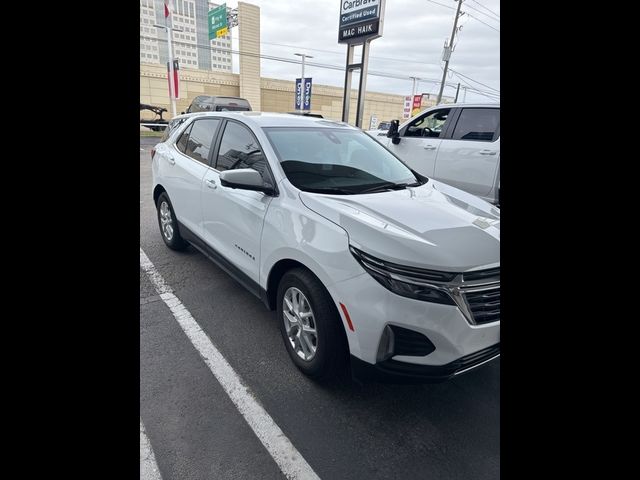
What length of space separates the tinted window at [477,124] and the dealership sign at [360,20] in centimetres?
393

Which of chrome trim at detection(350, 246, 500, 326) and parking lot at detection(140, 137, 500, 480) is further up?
chrome trim at detection(350, 246, 500, 326)

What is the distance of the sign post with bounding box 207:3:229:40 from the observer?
24.0 metres

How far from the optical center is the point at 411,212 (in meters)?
2.44

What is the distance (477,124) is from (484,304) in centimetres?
476

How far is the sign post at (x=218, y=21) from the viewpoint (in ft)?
78.6

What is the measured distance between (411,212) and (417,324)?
2.65 feet

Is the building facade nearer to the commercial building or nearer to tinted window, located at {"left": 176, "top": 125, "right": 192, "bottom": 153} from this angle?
the commercial building

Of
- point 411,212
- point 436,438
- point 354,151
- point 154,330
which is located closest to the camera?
point 436,438

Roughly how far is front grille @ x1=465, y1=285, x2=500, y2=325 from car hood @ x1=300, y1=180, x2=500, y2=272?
0.14 metres

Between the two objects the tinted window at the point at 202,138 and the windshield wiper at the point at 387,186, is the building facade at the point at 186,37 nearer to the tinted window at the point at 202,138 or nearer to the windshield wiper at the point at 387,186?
the tinted window at the point at 202,138

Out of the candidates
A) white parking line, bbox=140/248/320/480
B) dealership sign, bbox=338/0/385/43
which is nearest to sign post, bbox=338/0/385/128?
dealership sign, bbox=338/0/385/43
